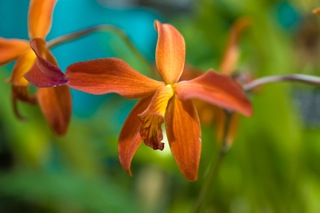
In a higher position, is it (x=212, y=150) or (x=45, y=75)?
(x=45, y=75)

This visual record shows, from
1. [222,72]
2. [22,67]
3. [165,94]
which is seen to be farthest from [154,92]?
[222,72]

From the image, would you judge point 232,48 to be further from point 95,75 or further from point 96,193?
point 96,193

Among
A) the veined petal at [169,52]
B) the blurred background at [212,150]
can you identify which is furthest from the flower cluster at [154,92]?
the blurred background at [212,150]

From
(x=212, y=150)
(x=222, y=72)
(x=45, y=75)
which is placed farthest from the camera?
(x=212, y=150)

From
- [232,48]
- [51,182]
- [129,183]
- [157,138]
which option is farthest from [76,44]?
[157,138]

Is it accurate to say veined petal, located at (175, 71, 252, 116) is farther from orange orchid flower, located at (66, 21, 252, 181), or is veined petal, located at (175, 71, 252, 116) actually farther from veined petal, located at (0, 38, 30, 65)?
veined petal, located at (0, 38, 30, 65)

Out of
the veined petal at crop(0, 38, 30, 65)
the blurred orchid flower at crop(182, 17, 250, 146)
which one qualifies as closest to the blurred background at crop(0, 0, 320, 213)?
the blurred orchid flower at crop(182, 17, 250, 146)

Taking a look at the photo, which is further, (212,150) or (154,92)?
(212,150)

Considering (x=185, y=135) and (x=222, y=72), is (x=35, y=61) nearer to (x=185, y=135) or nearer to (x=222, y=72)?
(x=185, y=135)
